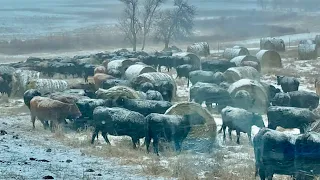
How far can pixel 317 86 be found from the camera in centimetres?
2914

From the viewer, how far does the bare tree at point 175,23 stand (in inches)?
2758

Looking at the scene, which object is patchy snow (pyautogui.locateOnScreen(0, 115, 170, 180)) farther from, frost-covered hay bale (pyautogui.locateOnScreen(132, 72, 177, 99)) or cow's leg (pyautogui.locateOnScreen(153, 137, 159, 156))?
frost-covered hay bale (pyautogui.locateOnScreen(132, 72, 177, 99))

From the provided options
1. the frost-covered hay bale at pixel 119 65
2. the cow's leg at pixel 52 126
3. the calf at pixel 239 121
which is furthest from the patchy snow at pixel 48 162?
the frost-covered hay bale at pixel 119 65

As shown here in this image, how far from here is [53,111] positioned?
2177 centimetres

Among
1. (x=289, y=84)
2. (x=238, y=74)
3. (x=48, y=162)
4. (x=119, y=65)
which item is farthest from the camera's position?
(x=119, y=65)

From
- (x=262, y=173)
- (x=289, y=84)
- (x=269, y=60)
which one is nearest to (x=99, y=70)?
(x=289, y=84)

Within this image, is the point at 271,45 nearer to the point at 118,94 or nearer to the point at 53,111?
the point at 118,94

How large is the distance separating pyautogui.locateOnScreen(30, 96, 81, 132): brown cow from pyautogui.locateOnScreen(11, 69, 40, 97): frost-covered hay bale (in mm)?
8679

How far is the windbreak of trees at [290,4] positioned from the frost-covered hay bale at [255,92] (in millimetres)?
111214

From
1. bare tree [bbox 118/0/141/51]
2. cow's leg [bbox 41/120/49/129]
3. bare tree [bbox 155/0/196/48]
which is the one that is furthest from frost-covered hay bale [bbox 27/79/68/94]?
bare tree [bbox 155/0/196/48]

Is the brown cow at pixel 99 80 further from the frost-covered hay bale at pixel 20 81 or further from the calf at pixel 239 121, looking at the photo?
the calf at pixel 239 121

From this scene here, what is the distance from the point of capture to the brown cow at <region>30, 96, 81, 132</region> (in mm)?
21797

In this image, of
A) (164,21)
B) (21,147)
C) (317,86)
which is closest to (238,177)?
(21,147)

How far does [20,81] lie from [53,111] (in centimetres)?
1048
